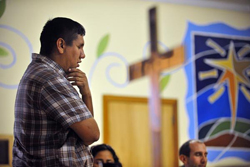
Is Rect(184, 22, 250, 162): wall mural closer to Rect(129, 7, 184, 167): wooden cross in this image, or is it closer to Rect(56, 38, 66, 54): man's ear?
Rect(129, 7, 184, 167): wooden cross

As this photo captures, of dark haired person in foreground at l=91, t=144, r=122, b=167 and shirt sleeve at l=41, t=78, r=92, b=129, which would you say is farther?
dark haired person in foreground at l=91, t=144, r=122, b=167

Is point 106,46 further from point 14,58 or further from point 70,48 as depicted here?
point 70,48

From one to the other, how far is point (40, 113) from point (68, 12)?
2.96m

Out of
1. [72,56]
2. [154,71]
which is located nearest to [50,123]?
[72,56]

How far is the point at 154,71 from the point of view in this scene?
479 cm

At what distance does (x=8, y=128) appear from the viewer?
13.3ft

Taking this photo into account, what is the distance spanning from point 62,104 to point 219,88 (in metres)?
3.83

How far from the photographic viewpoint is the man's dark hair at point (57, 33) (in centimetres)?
172

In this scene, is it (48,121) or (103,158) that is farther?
(103,158)

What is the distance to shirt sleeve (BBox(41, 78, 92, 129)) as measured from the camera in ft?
5.11

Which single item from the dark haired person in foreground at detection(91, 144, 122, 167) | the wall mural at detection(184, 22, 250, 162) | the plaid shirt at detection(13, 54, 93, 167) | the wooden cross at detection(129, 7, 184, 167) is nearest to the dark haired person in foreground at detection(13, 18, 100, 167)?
the plaid shirt at detection(13, 54, 93, 167)

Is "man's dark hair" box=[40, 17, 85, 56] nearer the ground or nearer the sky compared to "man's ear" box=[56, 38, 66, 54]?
nearer the sky

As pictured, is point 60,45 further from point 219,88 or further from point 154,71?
point 219,88

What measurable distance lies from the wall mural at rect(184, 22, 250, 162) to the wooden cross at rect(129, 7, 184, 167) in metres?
0.27
